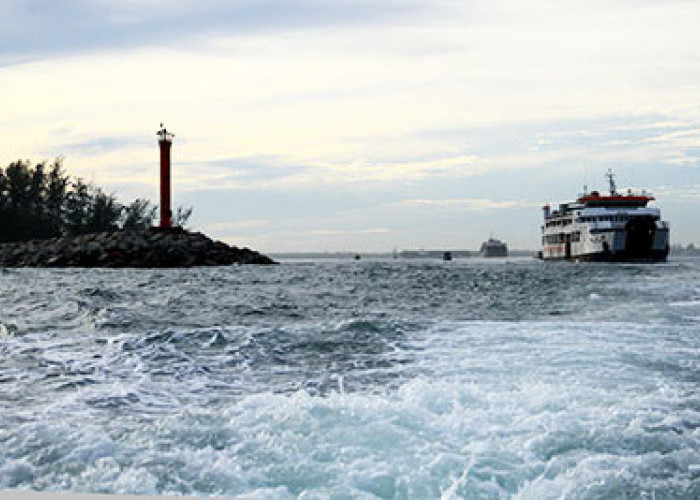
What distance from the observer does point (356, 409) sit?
6023mm

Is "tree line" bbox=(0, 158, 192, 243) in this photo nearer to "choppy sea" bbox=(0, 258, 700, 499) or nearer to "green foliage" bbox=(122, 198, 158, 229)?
"green foliage" bbox=(122, 198, 158, 229)

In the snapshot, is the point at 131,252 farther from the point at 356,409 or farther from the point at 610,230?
the point at 356,409

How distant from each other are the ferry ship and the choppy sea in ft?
161

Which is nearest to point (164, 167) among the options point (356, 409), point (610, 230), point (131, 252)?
point (131, 252)

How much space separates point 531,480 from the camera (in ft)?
15.3

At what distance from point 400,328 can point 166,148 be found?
44.0m

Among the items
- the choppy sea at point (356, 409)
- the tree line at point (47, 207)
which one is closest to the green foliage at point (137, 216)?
the tree line at point (47, 207)

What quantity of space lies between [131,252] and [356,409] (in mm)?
47625

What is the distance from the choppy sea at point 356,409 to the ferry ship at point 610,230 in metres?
49.2

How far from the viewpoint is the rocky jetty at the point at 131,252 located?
51.5 m

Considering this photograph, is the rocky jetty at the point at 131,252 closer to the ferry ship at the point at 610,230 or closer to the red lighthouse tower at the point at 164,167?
the red lighthouse tower at the point at 164,167

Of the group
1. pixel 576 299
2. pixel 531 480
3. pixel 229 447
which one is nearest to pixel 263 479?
pixel 229 447

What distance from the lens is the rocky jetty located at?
51469mm

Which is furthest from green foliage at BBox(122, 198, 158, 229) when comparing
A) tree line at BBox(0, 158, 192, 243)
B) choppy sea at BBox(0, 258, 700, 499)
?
choppy sea at BBox(0, 258, 700, 499)
